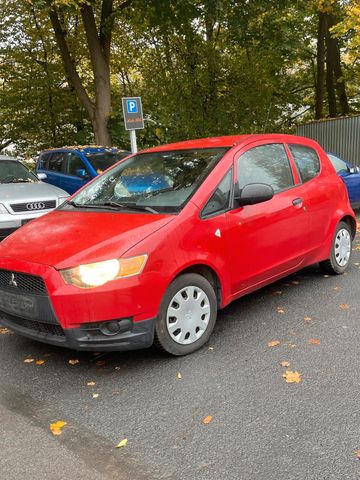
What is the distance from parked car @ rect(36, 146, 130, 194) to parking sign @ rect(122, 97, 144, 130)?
53.2 inches

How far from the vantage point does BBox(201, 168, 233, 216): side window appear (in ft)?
13.1

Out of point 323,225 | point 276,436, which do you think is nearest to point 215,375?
point 276,436

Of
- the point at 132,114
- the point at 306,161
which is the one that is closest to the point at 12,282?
the point at 306,161

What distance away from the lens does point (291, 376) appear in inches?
134

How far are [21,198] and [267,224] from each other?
14.5 feet

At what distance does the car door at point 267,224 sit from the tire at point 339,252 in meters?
0.75

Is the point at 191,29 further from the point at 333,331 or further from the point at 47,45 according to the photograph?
the point at 333,331

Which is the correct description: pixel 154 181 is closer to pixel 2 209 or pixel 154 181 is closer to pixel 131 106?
pixel 2 209

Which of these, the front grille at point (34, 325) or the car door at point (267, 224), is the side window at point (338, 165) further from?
the front grille at point (34, 325)

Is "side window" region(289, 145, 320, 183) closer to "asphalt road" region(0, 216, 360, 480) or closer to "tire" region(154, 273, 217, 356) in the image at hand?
"asphalt road" region(0, 216, 360, 480)

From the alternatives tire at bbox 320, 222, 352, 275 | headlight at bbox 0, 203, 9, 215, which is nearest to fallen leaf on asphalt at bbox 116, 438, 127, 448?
tire at bbox 320, 222, 352, 275

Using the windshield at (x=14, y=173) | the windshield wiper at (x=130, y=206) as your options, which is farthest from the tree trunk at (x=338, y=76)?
the windshield wiper at (x=130, y=206)

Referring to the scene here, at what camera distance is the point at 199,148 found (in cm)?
461

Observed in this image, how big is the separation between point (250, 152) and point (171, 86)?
1001 cm
